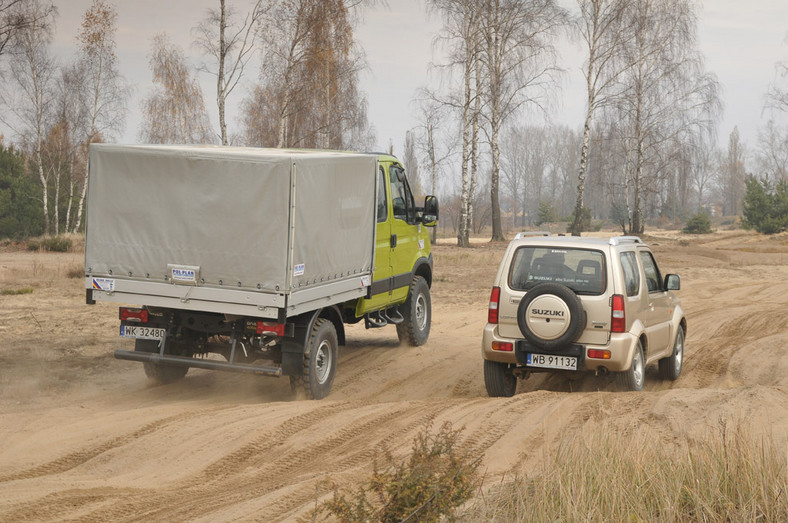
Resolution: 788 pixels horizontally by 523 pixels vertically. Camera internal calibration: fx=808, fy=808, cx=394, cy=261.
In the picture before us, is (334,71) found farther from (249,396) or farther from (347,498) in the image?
(347,498)

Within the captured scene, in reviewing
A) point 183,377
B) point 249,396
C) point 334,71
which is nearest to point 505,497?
point 249,396

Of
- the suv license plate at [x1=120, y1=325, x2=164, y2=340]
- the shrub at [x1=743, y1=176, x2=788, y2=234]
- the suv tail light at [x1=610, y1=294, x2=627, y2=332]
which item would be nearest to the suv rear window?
the suv tail light at [x1=610, y1=294, x2=627, y2=332]

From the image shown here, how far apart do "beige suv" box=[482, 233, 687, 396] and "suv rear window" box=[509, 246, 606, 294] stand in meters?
0.01

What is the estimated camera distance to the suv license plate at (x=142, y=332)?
8.88 m

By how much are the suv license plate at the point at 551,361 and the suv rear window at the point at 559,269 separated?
70 cm

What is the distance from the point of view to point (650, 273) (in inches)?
377

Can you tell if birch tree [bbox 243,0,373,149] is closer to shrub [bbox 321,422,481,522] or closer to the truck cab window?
the truck cab window

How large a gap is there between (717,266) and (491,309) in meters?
21.0

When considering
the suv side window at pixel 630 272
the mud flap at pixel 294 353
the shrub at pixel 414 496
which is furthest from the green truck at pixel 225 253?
the shrub at pixel 414 496

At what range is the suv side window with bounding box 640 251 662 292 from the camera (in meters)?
9.37

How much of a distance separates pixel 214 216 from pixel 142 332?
1.62 meters

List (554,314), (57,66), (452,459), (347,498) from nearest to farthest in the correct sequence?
1. (452,459)
2. (347,498)
3. (554,314)
4. (57,66)

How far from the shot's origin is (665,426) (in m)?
6.54

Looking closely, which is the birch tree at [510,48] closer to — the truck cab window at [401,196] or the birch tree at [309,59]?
the birch tree at [309,59]
